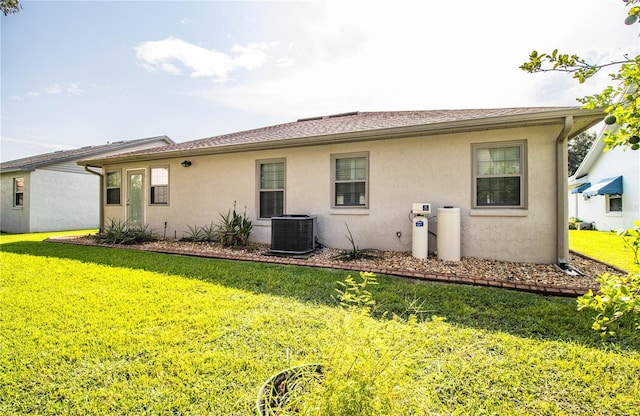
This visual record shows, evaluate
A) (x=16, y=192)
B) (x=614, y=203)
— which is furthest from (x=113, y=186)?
(x=614, y=203)

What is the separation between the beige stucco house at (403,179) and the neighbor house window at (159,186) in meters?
0.23

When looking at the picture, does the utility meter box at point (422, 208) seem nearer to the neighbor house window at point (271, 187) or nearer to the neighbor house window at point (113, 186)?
the neighbor house window at point (271, 187)

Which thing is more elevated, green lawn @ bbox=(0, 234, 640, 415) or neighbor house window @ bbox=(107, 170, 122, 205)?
neighbor house window @ bbox=(107, 170, 122, 205)

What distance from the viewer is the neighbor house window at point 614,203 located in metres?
12.5

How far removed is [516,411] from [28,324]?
439cm

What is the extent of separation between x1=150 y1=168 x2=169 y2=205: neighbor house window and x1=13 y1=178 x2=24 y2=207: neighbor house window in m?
8.59

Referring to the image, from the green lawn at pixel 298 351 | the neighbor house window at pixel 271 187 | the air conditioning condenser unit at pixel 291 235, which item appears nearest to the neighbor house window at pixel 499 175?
the green lawn at pixel 298 351

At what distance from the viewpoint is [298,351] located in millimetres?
2375

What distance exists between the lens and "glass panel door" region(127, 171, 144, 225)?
390 inches

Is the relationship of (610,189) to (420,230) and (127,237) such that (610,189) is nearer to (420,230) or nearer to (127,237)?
(420,230)

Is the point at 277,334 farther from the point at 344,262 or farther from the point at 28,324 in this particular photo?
the point at 344,262

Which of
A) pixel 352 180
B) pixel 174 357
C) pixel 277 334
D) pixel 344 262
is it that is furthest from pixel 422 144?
pixel 174 357

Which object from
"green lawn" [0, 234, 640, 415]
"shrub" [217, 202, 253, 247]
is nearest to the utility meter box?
"green lawn" [0, 234, 640, 415]

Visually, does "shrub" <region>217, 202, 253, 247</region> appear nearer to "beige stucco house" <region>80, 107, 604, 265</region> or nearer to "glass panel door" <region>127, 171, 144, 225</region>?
"beige stucco house" <region>80, 107, 604, 265</region>
